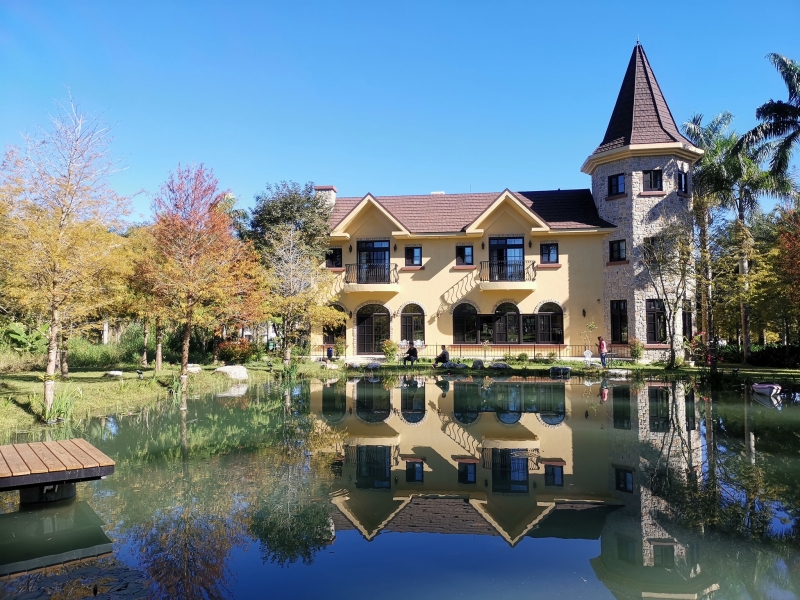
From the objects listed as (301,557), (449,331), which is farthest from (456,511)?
(449,331)

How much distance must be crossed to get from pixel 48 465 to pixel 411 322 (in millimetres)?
23207

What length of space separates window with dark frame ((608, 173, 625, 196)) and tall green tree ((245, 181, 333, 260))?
46.5ft

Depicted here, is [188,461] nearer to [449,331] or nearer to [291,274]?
[291,274]

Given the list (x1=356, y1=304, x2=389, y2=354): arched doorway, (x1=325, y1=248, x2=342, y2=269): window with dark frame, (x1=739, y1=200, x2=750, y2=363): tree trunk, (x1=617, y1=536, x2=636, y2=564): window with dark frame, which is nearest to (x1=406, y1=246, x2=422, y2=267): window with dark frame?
(x1=356, y1=304, x2=389, y2=354): arched doorway

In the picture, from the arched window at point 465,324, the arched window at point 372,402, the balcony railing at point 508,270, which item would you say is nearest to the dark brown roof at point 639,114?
the balcony railing at point 508,270

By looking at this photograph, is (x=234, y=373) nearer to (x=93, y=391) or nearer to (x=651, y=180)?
(x=93, y=391)

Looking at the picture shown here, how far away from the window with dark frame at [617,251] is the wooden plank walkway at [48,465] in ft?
81.8

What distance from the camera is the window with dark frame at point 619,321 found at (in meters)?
27.2

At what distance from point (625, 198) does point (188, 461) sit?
78.0 ft

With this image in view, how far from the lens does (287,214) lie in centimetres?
2772

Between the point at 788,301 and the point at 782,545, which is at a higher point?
the point at 788,301

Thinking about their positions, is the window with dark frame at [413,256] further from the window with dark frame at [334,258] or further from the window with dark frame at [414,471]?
the window with dark frame at [414,471]

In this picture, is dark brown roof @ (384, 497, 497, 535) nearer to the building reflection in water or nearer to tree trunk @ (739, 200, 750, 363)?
the building reflection in water

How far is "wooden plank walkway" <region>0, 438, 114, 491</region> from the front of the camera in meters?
6.57
